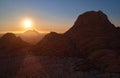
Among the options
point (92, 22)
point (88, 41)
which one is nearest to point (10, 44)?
point (92, 22)

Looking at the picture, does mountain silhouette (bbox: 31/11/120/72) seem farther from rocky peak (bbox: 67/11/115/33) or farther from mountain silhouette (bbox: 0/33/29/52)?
mountain silhouette (bbox: 0/33/29/52)

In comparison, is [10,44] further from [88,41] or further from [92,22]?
[88,41]

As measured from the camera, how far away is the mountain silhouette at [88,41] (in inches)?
1625

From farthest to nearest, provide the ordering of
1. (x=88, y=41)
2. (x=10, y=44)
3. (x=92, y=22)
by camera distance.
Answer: (x=10, y=44) < (x=92, y=22) < (x=88, y=41)

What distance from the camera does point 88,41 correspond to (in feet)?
167

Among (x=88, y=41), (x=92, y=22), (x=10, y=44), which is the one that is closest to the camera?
(x=88, y=41)

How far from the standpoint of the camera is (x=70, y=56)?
49688 millimetres

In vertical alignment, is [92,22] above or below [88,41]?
above

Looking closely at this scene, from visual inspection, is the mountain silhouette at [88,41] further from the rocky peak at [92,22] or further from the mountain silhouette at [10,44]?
the mountain silhouette at [10,44]

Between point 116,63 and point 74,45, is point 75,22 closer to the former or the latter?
point 74,45

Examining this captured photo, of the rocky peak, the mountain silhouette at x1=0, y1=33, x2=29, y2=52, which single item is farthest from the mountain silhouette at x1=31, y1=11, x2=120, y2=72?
the mountain silhouette at x1=0, y1=33, x2=29, y2=52

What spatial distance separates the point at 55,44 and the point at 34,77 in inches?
889

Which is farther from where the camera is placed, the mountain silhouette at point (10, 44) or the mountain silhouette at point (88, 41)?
the mountain silhouette at point (10, 44)

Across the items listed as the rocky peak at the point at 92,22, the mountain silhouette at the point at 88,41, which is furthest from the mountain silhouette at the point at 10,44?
the rocky peak at the point at 92,22
